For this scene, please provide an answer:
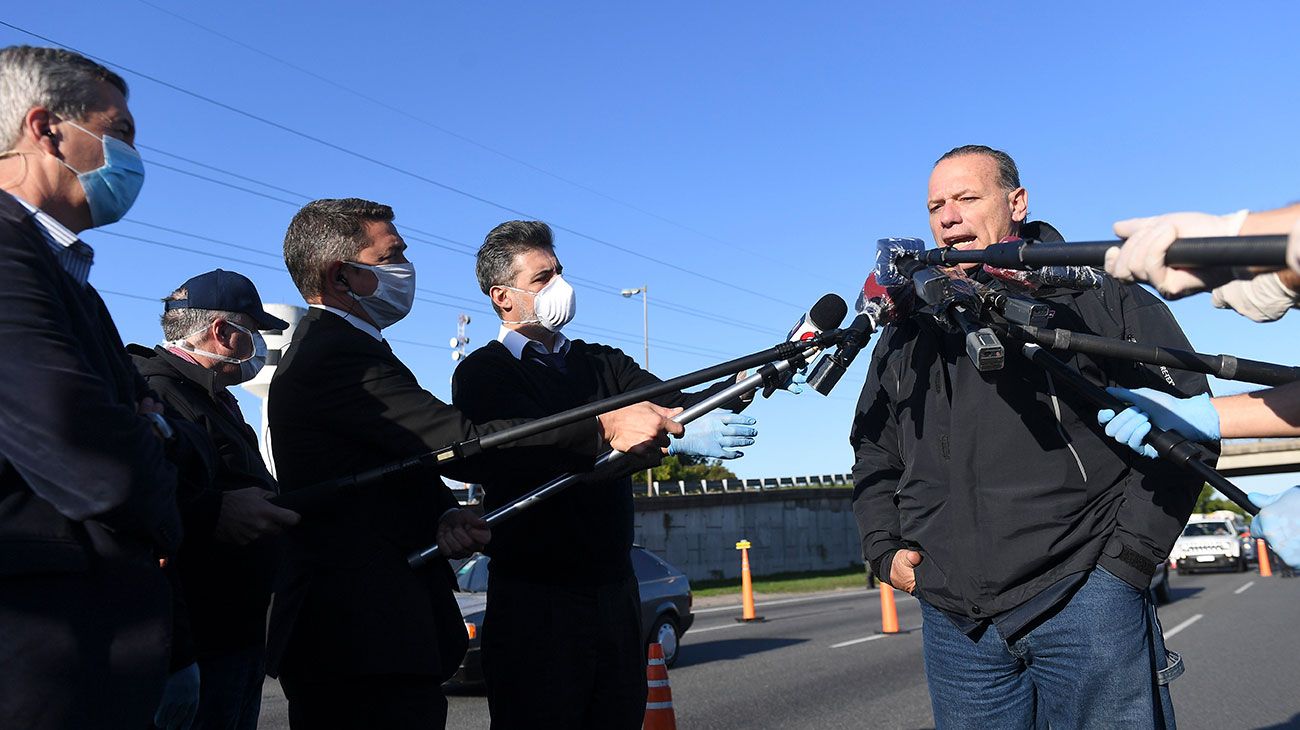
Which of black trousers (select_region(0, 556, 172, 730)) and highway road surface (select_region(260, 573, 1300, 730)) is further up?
black trousers (select_region(0, 556, 172, 730))

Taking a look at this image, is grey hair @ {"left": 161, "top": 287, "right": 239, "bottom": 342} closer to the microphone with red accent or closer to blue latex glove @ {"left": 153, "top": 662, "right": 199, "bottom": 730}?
blue latex glove @ {"left": 153, "top": 662, "right": 199, "bottom": 730}

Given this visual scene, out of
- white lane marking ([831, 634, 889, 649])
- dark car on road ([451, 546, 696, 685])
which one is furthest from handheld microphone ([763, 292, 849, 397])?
white lane marking ([831, 634, 889, 649])

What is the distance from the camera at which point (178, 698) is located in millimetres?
3104

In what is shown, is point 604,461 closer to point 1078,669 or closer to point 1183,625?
point 1078,669

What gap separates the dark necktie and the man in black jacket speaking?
140 centimetres

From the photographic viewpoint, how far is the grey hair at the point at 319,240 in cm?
379

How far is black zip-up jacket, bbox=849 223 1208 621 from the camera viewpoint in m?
3.19

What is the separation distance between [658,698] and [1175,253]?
466 centimetres

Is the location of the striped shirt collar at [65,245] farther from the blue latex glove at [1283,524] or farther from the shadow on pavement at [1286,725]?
the shadow on pavement at [1286,725]

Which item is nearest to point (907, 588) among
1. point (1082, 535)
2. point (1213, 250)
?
point (1082, 535)

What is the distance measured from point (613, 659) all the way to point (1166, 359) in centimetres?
207

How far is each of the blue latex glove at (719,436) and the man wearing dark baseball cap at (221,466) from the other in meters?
1.47

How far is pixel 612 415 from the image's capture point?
3670 mm

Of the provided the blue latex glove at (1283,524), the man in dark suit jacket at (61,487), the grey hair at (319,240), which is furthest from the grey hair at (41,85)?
the blue latex glove at (1283,524)
